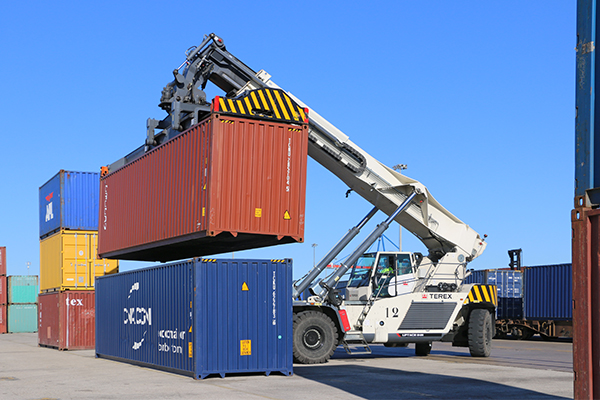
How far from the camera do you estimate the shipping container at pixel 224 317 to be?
1433cm

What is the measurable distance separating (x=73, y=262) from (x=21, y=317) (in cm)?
2889

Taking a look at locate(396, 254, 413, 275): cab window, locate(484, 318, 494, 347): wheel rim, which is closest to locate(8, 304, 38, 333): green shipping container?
locate(396, 254, 413, 275): cab window

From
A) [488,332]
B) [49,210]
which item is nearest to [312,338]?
[488,332]

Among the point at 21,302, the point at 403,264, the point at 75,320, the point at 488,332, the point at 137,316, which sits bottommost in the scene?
the point at 21,302

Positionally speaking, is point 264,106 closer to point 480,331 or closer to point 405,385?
point 405,385

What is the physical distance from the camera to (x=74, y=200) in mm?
26391

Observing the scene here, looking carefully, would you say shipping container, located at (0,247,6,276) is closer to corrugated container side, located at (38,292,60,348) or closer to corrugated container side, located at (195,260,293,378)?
corrugated container side, located at (38,292,60,348)

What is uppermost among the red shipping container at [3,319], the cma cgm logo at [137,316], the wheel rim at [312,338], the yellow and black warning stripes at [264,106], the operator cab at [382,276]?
the yellow and black warning stripes at [264,106]

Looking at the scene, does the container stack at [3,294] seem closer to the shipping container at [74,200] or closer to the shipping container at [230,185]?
the shipping container at [74,200]

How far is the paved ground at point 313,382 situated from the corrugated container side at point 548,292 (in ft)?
44.6

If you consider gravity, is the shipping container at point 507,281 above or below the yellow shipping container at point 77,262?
below

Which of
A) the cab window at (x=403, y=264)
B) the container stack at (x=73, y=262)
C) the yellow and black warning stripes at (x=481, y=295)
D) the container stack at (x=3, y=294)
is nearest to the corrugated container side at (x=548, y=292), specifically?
the yellow and black warning stripes at (x=481, y=295)

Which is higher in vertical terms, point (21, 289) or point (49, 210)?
point (49, 210)

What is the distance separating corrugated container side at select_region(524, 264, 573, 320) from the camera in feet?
98.2
